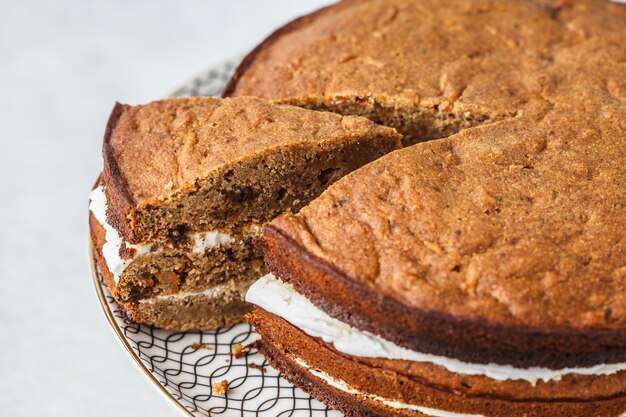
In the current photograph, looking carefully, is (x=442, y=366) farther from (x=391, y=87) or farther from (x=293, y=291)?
(x=391, y=87)

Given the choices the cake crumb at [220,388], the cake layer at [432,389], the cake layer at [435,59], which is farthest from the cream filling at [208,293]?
the cake layer at [435,59]

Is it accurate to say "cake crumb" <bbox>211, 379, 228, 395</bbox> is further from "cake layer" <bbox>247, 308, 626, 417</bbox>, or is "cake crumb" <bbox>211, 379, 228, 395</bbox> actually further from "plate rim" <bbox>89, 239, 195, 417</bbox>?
"cake layer" <bbox>247, 308, 626, 417</bbox>

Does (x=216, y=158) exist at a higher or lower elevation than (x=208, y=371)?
higher

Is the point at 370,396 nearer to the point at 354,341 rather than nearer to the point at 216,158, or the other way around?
the point at 354,341

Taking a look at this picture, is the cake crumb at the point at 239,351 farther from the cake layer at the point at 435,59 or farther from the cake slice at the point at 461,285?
the cake layer at the point at 435,59

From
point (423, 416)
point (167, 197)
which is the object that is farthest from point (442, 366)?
point (167, 197)

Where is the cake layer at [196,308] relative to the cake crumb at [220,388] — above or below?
above

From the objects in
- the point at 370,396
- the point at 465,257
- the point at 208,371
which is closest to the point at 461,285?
the point at 465,257
